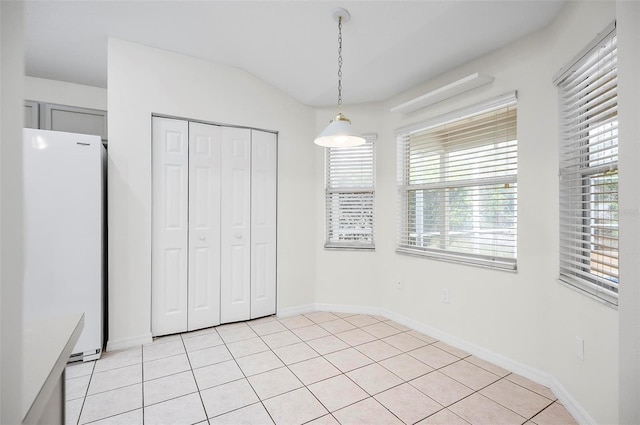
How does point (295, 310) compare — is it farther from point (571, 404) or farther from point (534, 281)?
point (571, 404)

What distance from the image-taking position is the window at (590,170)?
5.40ft

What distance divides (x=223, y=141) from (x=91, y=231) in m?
1.50

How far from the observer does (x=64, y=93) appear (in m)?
3.53

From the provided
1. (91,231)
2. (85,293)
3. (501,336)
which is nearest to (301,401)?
(501,336)

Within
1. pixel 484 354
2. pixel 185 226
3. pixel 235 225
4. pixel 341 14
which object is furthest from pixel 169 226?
pixel 484 354

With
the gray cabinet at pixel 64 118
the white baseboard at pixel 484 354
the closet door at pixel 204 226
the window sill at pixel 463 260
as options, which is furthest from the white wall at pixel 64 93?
the window sill at pixel 463 260

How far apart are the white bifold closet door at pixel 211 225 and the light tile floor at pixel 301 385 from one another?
39 cm

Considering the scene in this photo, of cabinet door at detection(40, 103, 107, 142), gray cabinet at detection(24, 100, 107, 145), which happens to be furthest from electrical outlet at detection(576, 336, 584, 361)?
cabinet door at detection(40, 103, 107, 142)

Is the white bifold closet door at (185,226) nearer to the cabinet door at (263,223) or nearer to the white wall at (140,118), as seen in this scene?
the white wall at (140,118)

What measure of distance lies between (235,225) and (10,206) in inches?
122

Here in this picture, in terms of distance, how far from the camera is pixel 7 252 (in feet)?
1.25

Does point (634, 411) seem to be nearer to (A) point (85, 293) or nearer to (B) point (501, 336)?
(B) point (501, 336)

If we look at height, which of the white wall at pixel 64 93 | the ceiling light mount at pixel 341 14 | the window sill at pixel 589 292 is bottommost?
the window sill at pixel 589 292

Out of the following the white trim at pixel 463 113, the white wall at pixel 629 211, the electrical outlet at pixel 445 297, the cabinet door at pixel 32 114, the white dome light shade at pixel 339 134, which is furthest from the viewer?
the cabinet door at pixel 32 114
